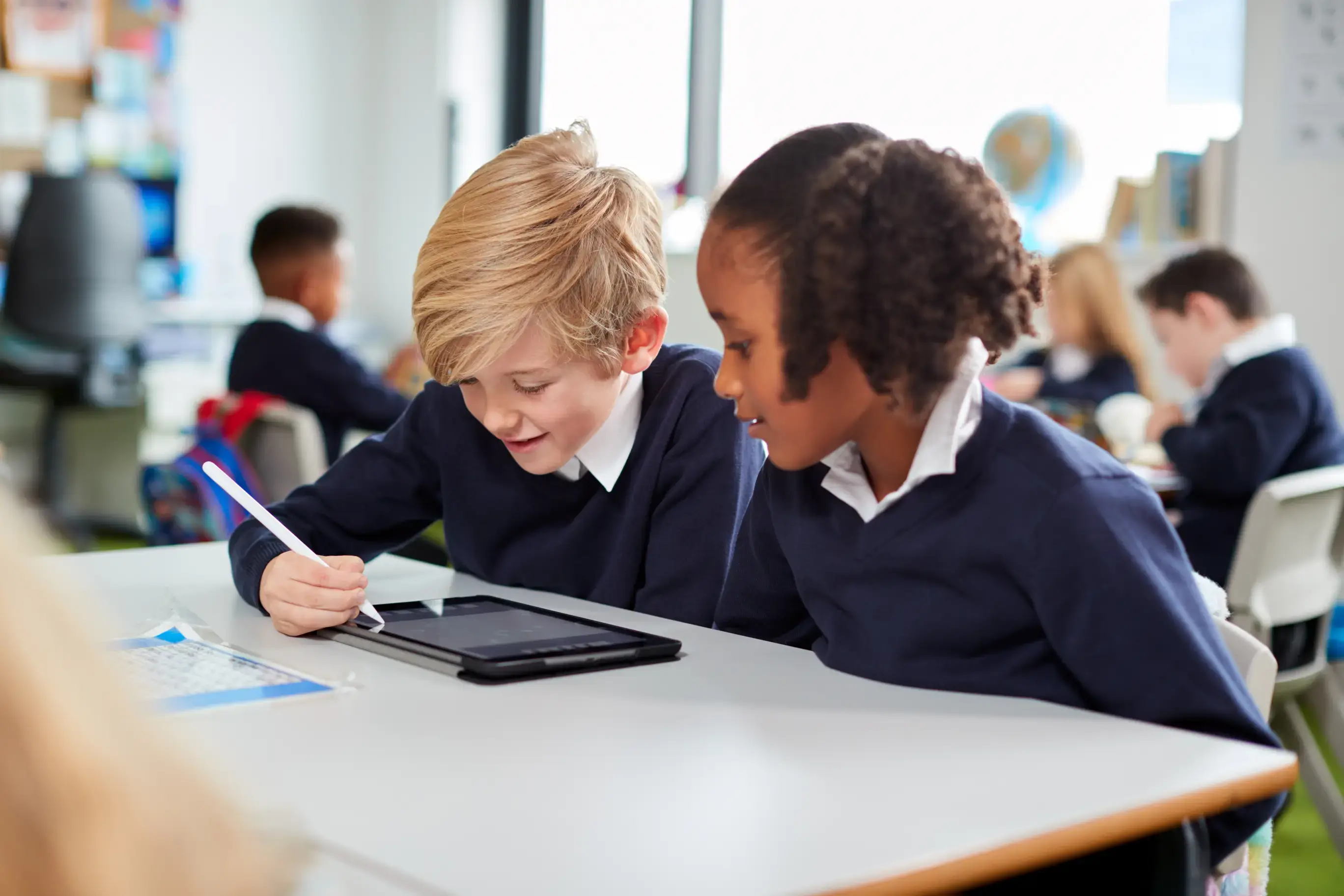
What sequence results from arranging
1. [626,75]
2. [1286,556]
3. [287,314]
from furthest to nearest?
[626,75] < [287,314] < [1286,556]

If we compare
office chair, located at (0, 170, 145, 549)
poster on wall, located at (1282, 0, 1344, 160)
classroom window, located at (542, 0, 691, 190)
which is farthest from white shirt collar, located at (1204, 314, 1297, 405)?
office chair, located at (0, 170, 145, 549)

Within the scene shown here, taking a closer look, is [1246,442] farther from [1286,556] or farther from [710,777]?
[710,777]

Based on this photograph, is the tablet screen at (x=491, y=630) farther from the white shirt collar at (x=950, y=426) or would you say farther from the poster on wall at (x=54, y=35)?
the poster on wall at (x=54, y=35)

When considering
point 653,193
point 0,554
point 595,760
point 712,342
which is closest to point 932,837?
point 595,760

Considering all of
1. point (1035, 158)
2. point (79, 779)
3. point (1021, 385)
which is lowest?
point (1021, 385)

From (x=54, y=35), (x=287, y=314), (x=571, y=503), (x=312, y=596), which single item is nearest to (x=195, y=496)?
(x=287, y=314)

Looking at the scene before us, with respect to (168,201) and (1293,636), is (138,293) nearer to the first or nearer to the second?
(168,201)

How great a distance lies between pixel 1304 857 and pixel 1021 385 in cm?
173

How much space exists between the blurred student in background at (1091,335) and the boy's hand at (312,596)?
2.76 metres

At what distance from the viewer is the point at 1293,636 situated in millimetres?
2145

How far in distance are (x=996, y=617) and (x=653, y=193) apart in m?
0.71

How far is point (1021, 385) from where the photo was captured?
12.5 ft

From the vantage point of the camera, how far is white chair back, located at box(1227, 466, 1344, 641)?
2.09 metres

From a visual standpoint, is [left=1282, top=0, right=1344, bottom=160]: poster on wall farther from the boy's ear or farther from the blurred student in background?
the boy's ear
